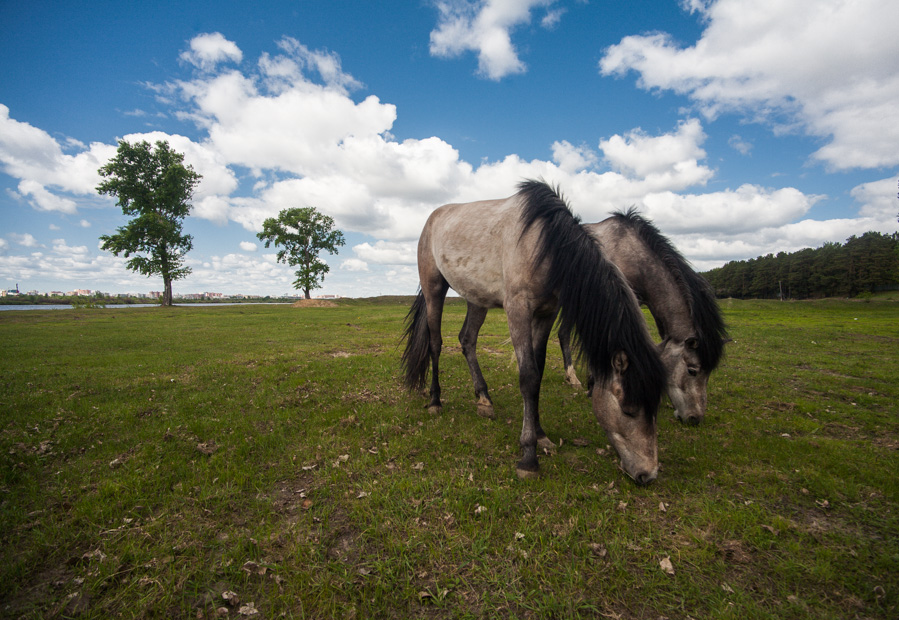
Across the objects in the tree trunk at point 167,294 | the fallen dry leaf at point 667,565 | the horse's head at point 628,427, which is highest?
the tree trunk at point 167,294

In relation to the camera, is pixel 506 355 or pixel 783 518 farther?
pixel 506 355

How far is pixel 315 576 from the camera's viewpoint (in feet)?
8.25

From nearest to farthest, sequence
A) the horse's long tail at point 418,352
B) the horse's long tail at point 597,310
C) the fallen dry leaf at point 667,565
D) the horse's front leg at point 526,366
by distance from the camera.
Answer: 1. the fallen dry leaf at point 667,565
2. the horse's long tail at point 597,310
3. the horse's front leg at point 526,366
4. the horse's long tail at point 418,352

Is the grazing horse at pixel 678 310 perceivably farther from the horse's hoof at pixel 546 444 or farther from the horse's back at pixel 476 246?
the horse's hoof at pixel 546 444

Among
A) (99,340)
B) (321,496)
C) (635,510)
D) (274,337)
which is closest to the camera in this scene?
(635,510)

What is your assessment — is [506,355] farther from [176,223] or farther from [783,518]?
[176,223]

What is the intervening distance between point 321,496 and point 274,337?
49.6 feet

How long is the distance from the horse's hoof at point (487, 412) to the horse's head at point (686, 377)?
8.84ft

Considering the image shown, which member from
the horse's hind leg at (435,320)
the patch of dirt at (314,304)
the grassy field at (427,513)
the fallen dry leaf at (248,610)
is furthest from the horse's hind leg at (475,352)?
the patch of dirt at (314,304)

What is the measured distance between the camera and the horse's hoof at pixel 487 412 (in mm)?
5801

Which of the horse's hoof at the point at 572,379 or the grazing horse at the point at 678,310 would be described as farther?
the horse's hoof at the point at 572,379

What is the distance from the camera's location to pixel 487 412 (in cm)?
583

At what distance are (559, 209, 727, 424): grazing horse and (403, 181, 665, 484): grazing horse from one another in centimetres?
95

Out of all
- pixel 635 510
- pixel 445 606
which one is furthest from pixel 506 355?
pixel 445 606
